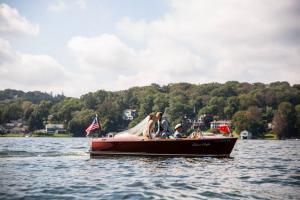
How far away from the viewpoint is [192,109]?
161 metres

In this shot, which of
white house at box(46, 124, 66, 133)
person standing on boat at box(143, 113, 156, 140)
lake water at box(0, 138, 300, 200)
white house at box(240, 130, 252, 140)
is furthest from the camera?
white house at box(46, 124, 66, 133)

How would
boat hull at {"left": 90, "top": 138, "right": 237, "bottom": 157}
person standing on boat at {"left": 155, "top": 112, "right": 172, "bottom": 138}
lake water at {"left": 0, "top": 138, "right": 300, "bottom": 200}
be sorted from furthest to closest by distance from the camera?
person standing on boat at {"left": 155, "top": 112, "right": 172, "bottom": 138} < boat hull at {"left": 90, "top": 138, "right": 237, "bottom": 157} < lake water at {"left": 0, "top": 138, "right": 300, "bottom": 200}

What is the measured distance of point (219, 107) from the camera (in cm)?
15975

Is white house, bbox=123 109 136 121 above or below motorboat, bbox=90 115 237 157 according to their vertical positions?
above

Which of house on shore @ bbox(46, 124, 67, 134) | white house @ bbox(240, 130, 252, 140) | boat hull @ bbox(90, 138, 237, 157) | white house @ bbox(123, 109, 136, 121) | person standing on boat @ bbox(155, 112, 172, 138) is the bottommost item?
boat hull @ bbox(90, 138, 237, 157)

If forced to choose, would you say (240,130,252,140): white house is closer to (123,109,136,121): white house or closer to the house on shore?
(123,109,136,121): white house

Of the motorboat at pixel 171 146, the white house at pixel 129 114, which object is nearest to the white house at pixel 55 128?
the white house at pixel 129 114

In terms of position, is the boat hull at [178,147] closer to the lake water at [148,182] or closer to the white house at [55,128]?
the lake water at [148,182]

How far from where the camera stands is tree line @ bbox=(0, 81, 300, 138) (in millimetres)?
Answer: 128250

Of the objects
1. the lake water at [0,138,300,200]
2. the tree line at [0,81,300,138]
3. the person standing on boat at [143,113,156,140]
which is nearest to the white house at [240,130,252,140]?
the tree line at [0,81,300,138]

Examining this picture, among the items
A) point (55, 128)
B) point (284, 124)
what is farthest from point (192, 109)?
point (55, 128)

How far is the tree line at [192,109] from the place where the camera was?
421 ft

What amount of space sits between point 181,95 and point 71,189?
165330 millimetres

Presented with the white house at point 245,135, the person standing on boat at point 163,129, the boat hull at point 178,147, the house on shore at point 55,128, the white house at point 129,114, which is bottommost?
the boat hull at point 178,147
